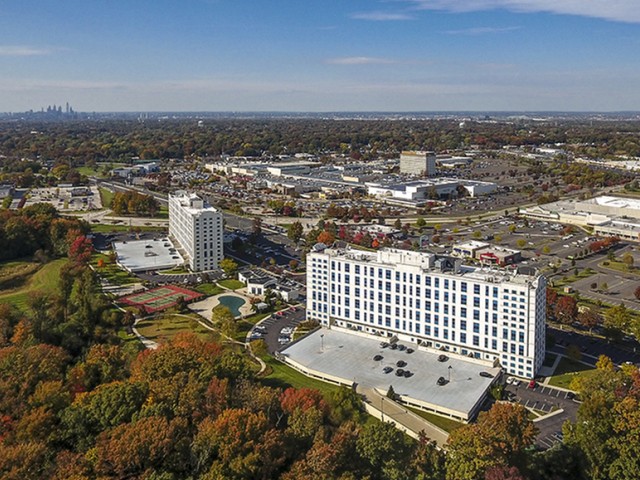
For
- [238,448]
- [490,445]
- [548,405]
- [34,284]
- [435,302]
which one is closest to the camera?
[238,448]

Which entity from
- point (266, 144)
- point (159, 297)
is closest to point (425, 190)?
point (159, 297)

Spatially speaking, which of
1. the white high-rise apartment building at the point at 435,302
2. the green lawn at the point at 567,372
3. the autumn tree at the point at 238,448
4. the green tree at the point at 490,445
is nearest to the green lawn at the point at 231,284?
the white high-rise apartment building at the point at 435,302

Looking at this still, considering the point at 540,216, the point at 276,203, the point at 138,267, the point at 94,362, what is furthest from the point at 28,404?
the point at 540,216

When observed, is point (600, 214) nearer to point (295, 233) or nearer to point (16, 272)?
point (295, 233)

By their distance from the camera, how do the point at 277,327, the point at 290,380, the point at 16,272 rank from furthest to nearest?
the point at 16,272 < the point at 277,327 < the point at 290,380

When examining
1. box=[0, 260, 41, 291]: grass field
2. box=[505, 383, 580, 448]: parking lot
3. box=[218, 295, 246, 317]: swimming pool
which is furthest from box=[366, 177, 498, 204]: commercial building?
box=[505, 383, 580, 448]: parking lot

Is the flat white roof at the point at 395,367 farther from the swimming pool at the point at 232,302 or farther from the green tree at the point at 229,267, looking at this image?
the green tree at the point at 229,267
